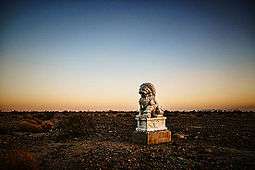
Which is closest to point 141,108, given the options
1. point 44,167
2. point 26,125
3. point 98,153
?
point 98,153

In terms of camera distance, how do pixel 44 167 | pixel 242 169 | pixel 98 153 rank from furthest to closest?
pixel 98 153 < pixel 44 167 < pixel 242 169

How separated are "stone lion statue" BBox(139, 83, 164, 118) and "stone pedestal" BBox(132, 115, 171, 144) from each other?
29cm

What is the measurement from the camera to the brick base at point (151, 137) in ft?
43.5

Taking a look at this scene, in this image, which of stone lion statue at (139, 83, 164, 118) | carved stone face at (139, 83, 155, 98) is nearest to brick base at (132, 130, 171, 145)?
stone lion statue at (139, 83, 164, 118)

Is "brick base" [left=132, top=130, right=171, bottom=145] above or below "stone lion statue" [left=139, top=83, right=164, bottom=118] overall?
below

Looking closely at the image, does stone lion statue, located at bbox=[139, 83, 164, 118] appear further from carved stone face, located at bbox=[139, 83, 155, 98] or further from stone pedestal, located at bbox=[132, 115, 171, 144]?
stone pedestal, located at bbox=[132, 115, 171, 144]

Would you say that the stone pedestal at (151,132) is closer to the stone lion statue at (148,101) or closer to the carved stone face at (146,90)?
the stone lion statue at (148,101)

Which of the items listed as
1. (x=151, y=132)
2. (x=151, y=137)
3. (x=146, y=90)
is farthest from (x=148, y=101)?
(x=151, y=137)

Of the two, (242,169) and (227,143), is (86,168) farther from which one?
(227,143)

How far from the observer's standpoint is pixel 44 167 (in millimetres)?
9734

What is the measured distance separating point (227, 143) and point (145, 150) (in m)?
4.82

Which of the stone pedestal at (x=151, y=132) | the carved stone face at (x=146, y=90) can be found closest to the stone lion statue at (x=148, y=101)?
the carved stone face at (x=146, y=90)

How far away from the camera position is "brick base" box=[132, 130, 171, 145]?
13.2m

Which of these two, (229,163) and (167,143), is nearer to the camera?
(229,163)
